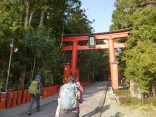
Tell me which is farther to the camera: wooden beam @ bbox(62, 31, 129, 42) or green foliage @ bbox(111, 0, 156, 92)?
wooden beam @ bbox(62, 31, 129, 42)

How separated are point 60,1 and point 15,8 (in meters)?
3.81

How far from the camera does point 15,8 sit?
2212 cm

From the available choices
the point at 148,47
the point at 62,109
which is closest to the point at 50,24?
the point at 148,47

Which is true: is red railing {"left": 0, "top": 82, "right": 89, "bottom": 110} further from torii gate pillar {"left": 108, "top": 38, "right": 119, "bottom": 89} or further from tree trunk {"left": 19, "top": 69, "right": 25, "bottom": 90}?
torii gate pillar {"left": 108, "top": 38, "right": 119, "bottom": 89}

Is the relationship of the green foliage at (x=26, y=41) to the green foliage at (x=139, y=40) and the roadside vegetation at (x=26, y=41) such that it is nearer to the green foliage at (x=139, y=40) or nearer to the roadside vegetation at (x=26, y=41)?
→ the roadside vegetation at (x=26, y=41)

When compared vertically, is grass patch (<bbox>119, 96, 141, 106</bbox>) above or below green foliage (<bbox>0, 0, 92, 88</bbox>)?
below

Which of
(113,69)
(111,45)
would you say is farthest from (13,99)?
(111,45)

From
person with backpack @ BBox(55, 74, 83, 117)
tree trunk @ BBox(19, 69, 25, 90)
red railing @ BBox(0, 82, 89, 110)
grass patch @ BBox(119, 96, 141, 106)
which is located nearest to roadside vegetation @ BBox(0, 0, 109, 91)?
tree trunk @ BBox(19, 69, 25, 90)

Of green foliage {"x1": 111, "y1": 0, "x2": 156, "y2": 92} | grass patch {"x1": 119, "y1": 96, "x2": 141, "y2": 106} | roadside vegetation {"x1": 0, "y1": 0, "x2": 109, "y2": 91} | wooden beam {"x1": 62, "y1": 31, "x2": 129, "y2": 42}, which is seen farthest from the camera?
wooden beam {"x1": 62, "y1": 31, "x2": 129, "y2": 42}

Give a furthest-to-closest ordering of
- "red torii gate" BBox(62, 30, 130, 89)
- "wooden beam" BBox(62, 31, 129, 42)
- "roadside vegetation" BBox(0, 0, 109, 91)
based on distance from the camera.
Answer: "wooden beam" BBox(62, 31, 129, 42), "red torii gate" BBox(62, 30, 130, 89), "roadside vegetation" BBox(0, 0, 109, 91)

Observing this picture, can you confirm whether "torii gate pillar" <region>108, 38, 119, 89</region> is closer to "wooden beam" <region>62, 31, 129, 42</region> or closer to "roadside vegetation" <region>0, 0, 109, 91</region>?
"wooden beam" <region>62, 31, 129, 42</region>

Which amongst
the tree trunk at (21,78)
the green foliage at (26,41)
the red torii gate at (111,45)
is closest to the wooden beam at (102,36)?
the red torii gate at (111,45)

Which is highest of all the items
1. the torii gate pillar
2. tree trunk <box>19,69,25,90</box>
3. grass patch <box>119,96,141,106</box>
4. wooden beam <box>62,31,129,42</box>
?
wooden beam <box>62,31,129,42</box>

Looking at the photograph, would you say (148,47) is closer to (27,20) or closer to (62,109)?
(27,20)
